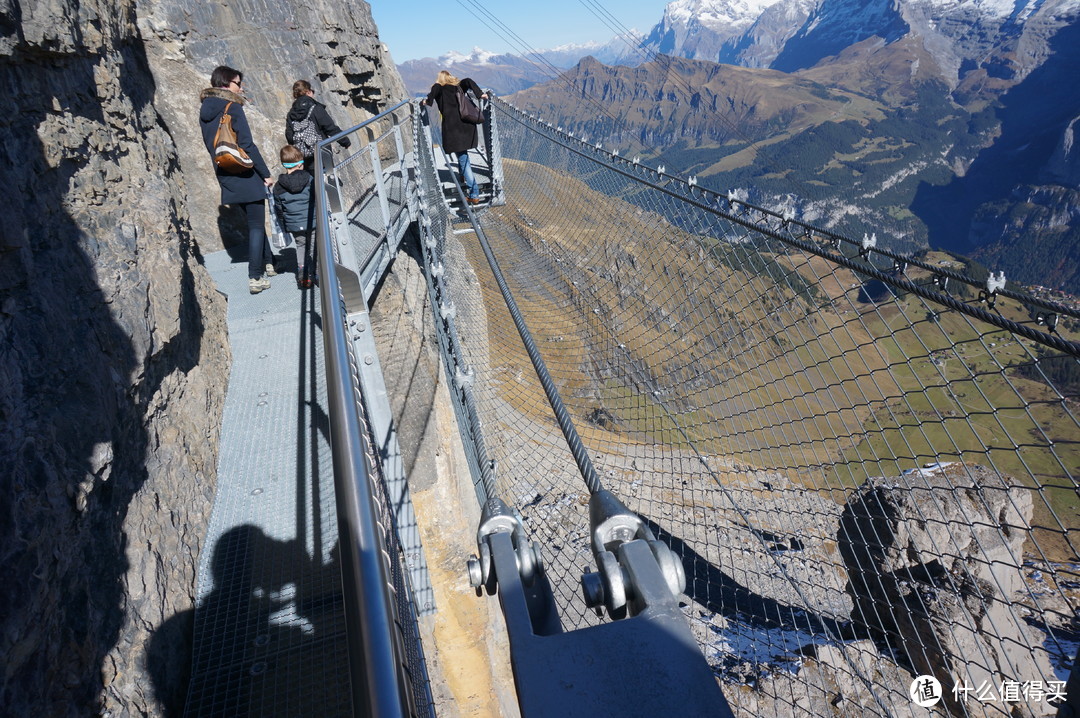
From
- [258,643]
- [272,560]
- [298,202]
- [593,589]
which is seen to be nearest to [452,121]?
[298,202]

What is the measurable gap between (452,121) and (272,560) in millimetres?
5133

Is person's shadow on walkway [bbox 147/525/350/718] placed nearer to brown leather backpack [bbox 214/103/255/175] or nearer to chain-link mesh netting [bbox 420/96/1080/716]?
chain-link mesh netting [bbox 420/96/1080/716]

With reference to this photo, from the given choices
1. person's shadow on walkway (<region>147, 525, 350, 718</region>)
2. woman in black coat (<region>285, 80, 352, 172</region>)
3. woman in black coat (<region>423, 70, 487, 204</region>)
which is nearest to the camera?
person's shadow on walkway (<region>147, 525, 350, 718</region>)

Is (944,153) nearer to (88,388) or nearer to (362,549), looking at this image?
(88,388)

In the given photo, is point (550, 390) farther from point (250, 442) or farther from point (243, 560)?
point (250, 442)

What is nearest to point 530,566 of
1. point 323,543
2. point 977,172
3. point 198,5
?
point 323,543

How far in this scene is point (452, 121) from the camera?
6082mm

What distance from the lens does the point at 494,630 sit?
4918mm

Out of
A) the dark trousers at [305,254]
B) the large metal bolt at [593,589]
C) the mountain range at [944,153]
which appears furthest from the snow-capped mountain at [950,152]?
the large metal bolt at [593,589]

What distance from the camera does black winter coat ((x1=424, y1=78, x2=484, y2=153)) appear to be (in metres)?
6.01

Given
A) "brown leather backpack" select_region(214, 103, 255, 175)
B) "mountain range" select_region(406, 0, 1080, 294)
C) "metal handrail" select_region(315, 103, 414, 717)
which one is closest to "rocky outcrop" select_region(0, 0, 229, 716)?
"brown leather backpack" select_region(214, 103, 255, 175)

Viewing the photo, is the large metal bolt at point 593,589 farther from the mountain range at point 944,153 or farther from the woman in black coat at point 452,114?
the mountain range at point 944,153

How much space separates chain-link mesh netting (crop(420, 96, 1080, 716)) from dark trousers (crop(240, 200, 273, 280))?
1.23 meters

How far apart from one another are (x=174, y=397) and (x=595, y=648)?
104 inches
